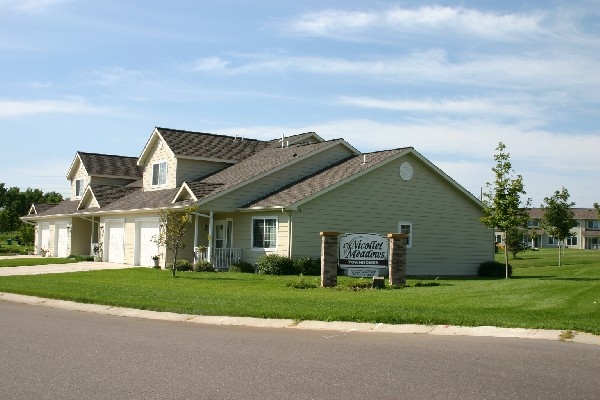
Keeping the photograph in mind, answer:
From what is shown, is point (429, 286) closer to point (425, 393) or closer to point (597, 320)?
point (597, 320)

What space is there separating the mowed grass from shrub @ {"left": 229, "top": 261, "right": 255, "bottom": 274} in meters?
5.19

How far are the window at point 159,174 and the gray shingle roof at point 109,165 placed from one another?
828 cm

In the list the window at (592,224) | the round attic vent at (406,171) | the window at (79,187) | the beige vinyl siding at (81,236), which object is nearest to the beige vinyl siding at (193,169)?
the round attic vent at (406,171)

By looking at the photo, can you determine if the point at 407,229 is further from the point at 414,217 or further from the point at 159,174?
the point at 159,174

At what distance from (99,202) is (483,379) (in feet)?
117

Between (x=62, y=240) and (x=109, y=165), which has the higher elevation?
(x=109, y=165)

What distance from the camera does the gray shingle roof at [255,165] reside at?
32344 millimetres

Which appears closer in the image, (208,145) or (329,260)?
(329,260)

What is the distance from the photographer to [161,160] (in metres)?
37.6

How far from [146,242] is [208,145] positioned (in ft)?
22.5

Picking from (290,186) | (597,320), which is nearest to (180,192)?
(290,186)

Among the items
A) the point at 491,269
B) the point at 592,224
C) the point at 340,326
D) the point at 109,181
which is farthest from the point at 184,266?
the point at 592,224

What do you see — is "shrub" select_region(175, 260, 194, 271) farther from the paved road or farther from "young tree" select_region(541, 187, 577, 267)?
"young tree" select_region(541, 187, 577, 267)

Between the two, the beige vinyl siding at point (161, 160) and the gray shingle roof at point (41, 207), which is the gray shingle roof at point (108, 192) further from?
the gray shingle roof at point (41, 207)
